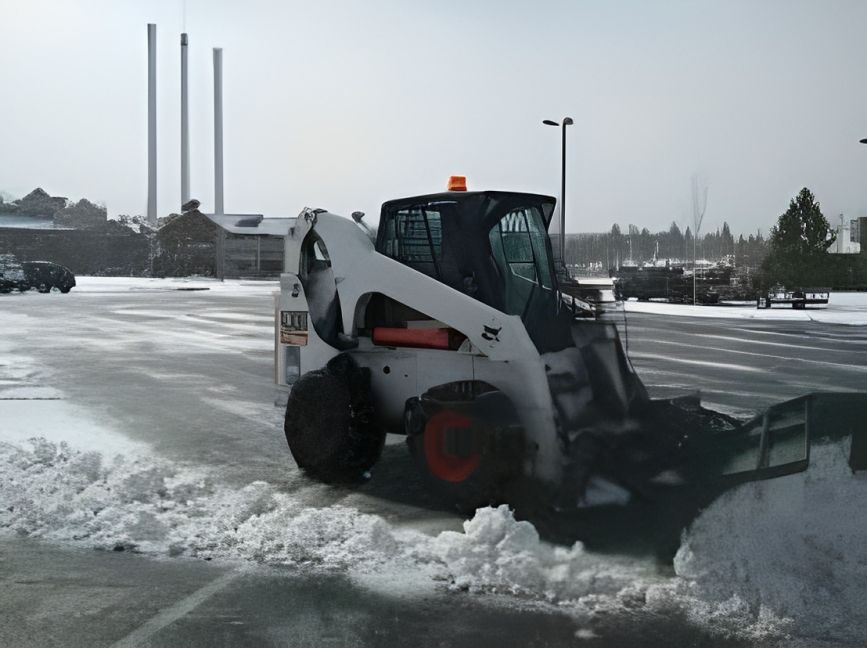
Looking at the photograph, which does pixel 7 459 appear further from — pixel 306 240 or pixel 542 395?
pixel 542 395

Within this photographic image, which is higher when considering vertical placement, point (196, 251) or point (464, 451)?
point (196, 251)

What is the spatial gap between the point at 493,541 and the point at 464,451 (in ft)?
2.59

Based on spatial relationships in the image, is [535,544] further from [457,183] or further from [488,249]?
[457,183]

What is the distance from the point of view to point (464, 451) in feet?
18.1

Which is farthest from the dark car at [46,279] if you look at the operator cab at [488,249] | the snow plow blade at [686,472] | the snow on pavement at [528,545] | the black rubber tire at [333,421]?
the snow plow blade at [686,472]

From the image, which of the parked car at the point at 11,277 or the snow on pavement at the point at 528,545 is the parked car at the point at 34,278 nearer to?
the parked car at the point at 11,277

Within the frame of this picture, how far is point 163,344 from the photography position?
16906 millimetres

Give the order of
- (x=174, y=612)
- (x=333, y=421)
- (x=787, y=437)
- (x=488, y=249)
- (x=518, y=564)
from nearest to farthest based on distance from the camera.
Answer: (x=174, y=612), (x=518, y=564), (x=787, y=437), (x=488, y=249), (x=333, y=421)

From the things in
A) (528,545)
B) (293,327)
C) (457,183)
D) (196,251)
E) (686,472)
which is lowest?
(528,545)

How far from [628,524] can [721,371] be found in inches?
342

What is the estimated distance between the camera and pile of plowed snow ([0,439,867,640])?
4.10 m

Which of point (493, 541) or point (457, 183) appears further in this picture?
point (457, 183)

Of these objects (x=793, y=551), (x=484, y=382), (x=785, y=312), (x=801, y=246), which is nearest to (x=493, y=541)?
(x=484, y=382)

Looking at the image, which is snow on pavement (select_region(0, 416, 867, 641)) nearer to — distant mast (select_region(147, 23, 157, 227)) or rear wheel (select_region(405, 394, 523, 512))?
rear wheel (select_region(405, 394, 523, 512))
